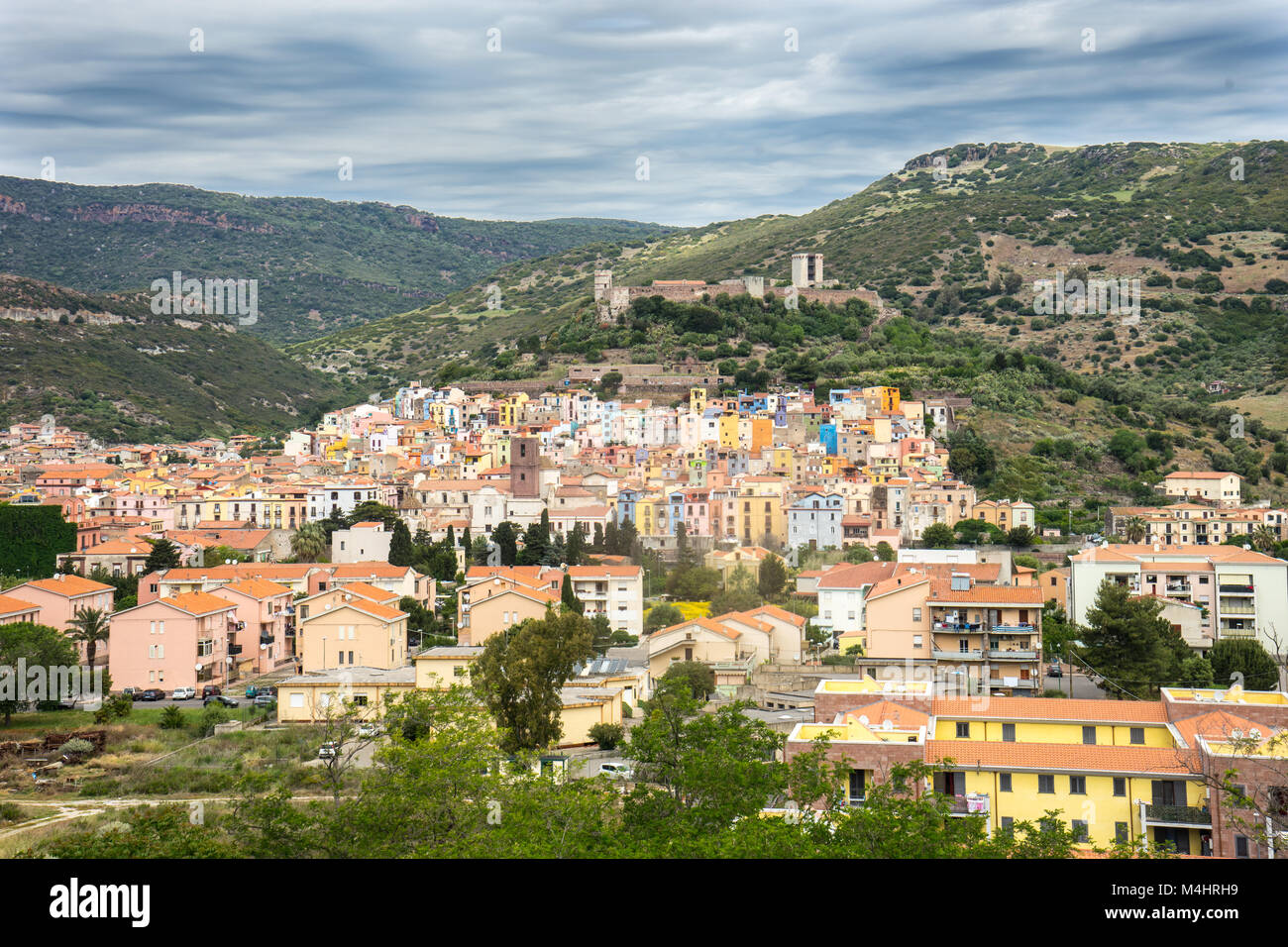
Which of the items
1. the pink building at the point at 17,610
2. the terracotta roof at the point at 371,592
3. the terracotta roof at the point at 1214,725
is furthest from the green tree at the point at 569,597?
the terracotta roof at the point at 1214,725

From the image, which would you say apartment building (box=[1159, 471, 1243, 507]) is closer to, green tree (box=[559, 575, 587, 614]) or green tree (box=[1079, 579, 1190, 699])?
green tree (box=[1079, 579, 1190, 699])

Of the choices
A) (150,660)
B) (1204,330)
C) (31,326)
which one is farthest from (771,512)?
(31,326)

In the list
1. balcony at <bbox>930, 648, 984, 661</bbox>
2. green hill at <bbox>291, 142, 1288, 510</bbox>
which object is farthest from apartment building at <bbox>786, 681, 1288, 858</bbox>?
green hill at <bbox>291, 142, 1288, 510</bbox>

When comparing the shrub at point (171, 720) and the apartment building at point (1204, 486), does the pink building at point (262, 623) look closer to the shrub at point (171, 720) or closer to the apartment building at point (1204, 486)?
the shrub at point (171, 720)

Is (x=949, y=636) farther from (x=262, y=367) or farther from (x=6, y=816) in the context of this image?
(x=262, y=367)

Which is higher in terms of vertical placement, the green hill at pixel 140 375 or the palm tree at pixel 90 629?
the green hill at pixel 140 375
